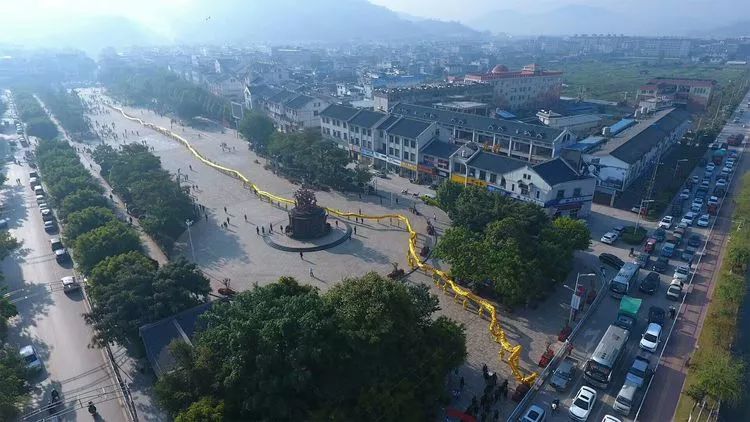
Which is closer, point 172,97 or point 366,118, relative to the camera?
point 366,118

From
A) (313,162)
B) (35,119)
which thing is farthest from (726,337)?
(35,119)

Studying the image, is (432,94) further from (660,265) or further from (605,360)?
(605,360)

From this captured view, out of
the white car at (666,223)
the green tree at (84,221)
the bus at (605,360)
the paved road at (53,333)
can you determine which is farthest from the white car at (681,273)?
the green tree at (84,221)

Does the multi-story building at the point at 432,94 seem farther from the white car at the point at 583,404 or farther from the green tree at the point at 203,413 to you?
the green tree at the point at 203,413

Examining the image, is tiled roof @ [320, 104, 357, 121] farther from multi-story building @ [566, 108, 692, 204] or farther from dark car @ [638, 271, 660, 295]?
dark car @ [638, 271, 660, 295]

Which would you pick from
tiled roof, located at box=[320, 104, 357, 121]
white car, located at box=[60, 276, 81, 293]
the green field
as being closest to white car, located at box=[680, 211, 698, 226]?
tiled roof, located at box=[320, 104, 357, 121]
